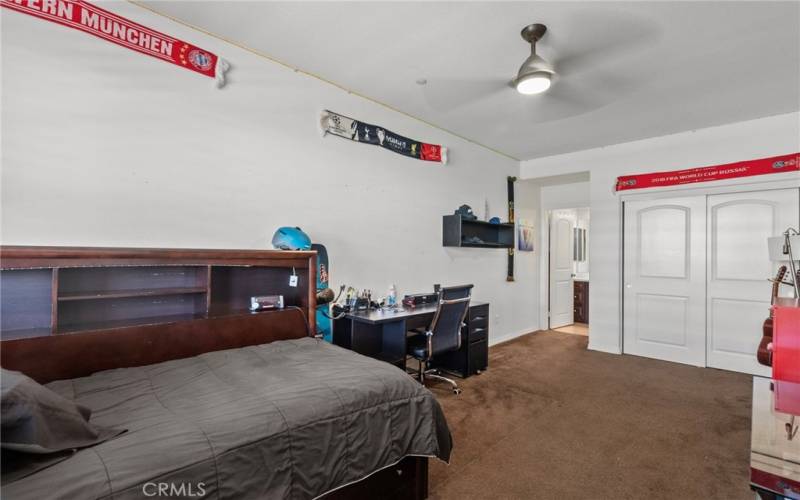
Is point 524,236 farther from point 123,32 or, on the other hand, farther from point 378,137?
point 123,32

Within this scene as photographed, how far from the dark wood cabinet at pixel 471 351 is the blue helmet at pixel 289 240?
6.63 ft

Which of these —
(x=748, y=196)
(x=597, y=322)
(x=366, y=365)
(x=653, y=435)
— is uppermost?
(x=748, y=196)

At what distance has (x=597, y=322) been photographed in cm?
506

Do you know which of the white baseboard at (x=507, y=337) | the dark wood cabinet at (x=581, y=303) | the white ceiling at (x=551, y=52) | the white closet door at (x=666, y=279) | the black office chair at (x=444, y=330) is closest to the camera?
the white ceiling at (x=551, y=52)

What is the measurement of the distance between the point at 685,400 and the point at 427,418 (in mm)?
3000

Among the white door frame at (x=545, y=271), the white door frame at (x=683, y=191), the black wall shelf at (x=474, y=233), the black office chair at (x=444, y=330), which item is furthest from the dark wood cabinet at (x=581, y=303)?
the black office chair at (x=444, y=330)

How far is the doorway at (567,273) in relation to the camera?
6.31m

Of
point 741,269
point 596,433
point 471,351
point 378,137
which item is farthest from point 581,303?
point 378,137

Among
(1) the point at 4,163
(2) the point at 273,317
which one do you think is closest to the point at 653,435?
(2) the point at 273,317

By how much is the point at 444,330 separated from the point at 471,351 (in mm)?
740

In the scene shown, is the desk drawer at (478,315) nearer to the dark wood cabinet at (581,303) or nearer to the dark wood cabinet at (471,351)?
the dark wood cabinet at (471,351)

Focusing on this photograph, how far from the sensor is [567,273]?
6.62 metres

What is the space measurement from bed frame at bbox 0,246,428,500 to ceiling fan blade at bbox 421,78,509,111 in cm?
197

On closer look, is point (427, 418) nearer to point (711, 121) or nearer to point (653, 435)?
point (653, 435)
